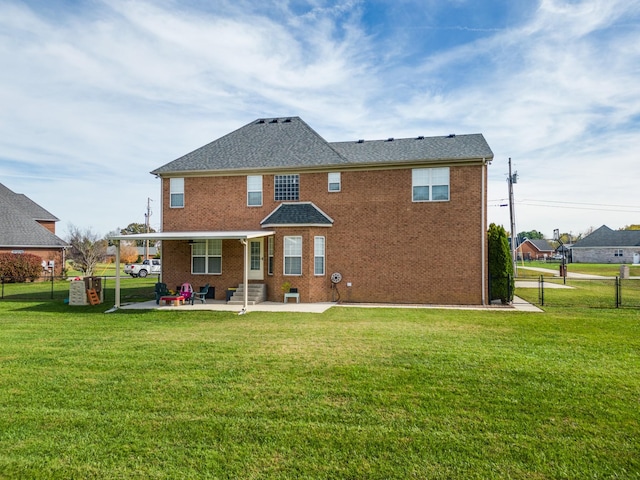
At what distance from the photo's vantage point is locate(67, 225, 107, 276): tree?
37000 millimetres

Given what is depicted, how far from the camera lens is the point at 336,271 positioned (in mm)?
18391

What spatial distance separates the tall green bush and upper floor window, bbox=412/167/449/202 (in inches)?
1220

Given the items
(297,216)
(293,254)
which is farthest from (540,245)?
(293,254)

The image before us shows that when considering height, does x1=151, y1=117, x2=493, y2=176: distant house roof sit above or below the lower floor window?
above

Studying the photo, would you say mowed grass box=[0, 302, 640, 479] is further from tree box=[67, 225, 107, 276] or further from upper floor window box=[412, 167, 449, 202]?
tree box=[67, 225, 107, 276]

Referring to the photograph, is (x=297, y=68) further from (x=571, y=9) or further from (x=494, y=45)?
(x=571, y=9)

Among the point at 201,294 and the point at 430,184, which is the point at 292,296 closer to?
the point at 201,294

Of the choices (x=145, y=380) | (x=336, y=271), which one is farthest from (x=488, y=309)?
(x=145, y=380)

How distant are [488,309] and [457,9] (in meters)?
10.7

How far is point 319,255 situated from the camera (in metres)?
18.3

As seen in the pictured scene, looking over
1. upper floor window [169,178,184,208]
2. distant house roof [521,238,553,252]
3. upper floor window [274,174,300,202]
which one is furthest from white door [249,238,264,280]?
distant house roof [521,238,553,252]

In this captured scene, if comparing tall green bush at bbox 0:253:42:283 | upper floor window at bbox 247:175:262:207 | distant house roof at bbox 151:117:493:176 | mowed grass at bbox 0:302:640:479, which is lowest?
mowed grass at bbox 0:302:640:479

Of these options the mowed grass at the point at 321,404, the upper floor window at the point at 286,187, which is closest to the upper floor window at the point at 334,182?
the upper floor window at the point at 286,187

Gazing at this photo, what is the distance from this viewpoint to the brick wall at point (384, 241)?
1733cm
